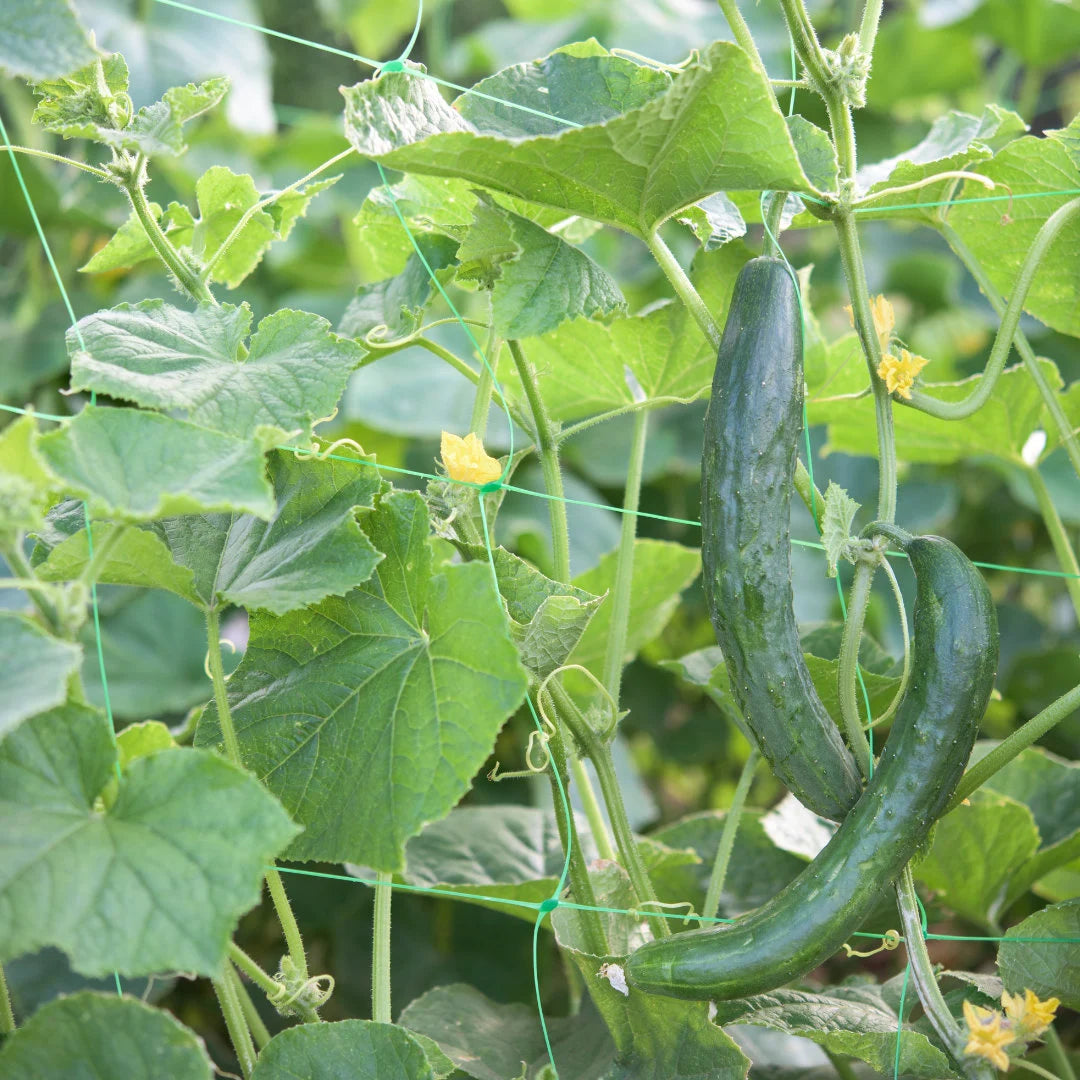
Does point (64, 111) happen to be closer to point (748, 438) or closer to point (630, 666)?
point (748, 438)

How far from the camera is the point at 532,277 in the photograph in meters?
0.75

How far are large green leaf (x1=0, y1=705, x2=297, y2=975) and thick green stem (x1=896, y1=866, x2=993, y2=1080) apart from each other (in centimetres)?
40

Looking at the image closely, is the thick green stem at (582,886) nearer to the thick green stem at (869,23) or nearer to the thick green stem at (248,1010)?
the thick green stem at (248,1010)

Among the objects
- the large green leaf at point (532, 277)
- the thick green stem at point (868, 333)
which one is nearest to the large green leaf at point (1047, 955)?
the thick green stem at point (868, 333)

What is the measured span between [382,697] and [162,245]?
0.33 meters

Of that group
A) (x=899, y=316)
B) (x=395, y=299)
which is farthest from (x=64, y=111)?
(x=899, y=316)

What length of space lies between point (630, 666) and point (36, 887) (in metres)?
1.36

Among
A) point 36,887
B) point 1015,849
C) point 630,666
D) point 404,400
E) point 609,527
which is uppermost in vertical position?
point 36,887

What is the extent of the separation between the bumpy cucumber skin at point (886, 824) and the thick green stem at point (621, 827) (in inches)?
3.7

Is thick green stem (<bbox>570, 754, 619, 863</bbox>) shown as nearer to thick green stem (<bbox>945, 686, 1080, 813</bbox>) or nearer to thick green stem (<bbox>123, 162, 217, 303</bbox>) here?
thick green stem (<bbox>945, 686, 1080, 813</bbox>)

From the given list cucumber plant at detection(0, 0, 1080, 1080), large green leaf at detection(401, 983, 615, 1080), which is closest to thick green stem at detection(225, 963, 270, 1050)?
cucumber plant at detection(0, 0, 1080, 1080)

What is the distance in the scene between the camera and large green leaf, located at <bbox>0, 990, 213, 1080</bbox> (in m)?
0.60

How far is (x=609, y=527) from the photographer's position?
6.50 feet

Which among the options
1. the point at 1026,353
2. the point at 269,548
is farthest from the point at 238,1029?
the point at 1026,353
